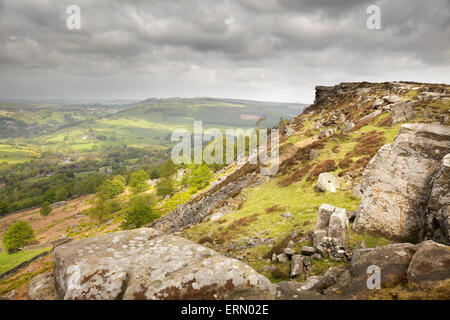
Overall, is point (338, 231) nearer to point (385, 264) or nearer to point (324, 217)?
point (324, 217)

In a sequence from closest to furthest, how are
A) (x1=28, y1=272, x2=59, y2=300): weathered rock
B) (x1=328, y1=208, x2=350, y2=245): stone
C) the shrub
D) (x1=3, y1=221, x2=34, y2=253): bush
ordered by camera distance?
(x1=28, y1=272, x2=59, y2=300): weathered rock
(x1=328, y1=208, x2=350, y2=245): stone
the shrub
(x1=3, y1=221, x2=34, y2=253): bush

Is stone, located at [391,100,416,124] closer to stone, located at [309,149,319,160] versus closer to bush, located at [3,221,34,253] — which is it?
stone, located at [309,149,319,160]

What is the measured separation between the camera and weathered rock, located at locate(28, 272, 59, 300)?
866 centimetres

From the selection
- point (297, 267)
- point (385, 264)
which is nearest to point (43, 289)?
point (297, 267)

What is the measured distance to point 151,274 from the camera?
785 centimetres

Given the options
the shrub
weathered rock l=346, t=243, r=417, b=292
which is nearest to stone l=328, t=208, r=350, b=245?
weathered rock l=346, t=243, r=417, b=292

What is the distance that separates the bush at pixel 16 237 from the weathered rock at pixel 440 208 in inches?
4168

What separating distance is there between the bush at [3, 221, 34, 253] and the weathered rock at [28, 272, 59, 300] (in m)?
93.2

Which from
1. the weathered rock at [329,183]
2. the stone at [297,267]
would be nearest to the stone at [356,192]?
the weathered rock at [329,183]

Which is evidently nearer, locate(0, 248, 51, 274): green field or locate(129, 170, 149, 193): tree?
locate(0, 248, 51, 274): green field

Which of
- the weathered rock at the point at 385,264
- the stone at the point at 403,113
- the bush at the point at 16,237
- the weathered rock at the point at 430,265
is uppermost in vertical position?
the stone at the point at 403,113

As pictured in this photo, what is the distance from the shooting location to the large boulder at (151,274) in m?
7.21

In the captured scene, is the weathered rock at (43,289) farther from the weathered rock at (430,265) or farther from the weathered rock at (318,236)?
the weathered rock at (318,236)

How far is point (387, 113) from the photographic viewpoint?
1858 inches
